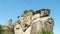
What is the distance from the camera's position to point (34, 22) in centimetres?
4225

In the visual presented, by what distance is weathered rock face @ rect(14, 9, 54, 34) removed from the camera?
136ft

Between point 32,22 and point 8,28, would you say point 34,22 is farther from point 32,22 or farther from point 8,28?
point 8,28

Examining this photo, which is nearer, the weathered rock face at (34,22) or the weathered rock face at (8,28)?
the weathered rock face at (34,22)

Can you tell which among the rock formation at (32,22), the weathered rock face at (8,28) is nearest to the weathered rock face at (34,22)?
the rock formation at (32,22)

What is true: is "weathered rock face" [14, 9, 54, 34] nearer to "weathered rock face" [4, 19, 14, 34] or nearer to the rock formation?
the rock formation

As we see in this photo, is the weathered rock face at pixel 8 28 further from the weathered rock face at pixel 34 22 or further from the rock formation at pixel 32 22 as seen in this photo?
the weathered rock face at pixel 34 22

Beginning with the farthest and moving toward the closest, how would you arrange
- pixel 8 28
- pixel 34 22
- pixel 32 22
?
1. pixel 8 28
2. pixel 32 22
3. pixel 34 22

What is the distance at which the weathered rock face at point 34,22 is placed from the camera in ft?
136

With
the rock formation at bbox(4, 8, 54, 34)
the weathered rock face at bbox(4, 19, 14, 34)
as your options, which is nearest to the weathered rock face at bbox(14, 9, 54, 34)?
the rock formation at bbox(4, 8, 54, 34)

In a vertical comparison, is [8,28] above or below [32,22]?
below

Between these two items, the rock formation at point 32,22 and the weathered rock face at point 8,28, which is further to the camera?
the weathered rock face at point 8,28

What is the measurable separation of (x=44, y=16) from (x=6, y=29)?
44.8 ft

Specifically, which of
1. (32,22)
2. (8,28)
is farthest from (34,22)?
(8,28)

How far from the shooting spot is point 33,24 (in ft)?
139
